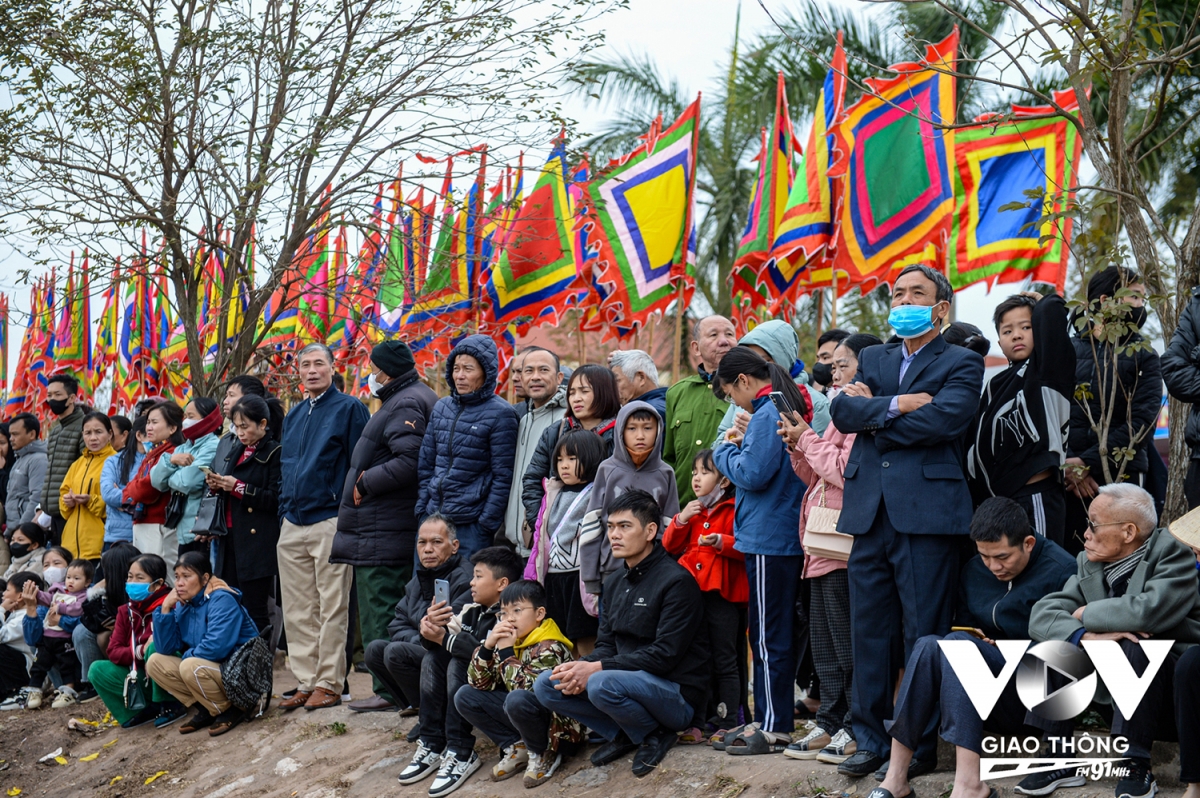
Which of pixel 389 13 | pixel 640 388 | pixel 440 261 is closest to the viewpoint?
pixel 640 388

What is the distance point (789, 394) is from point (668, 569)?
1.03 m

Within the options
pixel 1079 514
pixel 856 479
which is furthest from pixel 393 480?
pixel 1079 514

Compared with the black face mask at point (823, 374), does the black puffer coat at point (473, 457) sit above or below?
below

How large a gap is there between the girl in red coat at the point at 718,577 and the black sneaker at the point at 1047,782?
1.68 metres

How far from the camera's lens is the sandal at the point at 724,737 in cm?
541

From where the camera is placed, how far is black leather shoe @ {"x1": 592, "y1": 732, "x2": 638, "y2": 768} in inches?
222

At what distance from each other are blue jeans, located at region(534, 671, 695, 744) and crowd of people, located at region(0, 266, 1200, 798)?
0.01 m

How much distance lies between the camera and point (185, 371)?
46.4ft

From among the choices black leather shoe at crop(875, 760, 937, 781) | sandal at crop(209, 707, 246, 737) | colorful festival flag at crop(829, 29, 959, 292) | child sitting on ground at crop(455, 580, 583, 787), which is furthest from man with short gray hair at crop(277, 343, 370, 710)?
colorful festival flag at crop(829, 29, 959, 292)

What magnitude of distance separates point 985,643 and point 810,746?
104 centimetres

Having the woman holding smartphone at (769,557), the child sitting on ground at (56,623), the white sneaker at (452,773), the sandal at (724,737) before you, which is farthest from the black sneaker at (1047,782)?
the child sitting on ground at (56,623)

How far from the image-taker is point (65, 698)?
357 inches

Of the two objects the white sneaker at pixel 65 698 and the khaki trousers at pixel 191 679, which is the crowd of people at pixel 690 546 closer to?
the khaki trousers at pixel 191 679

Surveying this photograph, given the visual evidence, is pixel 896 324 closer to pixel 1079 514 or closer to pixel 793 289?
pixel 1079 514
